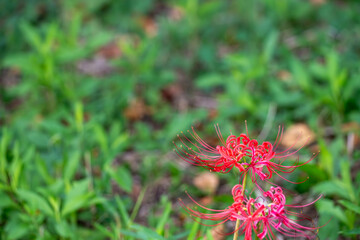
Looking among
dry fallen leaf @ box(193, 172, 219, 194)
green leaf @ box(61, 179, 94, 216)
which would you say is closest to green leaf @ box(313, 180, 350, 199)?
dry fallen leaf @ box(193, 172, 219, 194)

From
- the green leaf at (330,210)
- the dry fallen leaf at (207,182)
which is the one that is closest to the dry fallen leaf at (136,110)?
the dry fallen leaf at (207,182)

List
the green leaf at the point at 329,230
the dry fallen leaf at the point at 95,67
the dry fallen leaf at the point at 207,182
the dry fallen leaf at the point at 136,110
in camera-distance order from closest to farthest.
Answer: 1. the green leaf at the point at 329,230
2. the dry fallen leaf at the point at 207,182
3. the dry fallen leaf at the point at 136,110
4. the dry fallen leaf at the point at 95,67

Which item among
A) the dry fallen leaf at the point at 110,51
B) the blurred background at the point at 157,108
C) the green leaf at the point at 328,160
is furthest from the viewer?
the dry fallen leaf at the point at 110,51

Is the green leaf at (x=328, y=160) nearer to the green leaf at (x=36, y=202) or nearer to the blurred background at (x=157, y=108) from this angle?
the blurred background at (x=157, y=108)

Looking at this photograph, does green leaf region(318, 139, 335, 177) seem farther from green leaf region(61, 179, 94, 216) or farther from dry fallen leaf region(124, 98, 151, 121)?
dry fallen leaf region(124, 98, 151, 121)

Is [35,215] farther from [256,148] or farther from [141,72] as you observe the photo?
[141,72]

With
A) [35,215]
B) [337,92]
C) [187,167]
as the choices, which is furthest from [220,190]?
[35,215]

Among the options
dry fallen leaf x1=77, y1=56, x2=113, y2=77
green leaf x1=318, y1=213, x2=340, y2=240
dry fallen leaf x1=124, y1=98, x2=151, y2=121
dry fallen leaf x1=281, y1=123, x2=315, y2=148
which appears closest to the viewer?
green leaf x1=318, y1=213, x2=340, y2=240

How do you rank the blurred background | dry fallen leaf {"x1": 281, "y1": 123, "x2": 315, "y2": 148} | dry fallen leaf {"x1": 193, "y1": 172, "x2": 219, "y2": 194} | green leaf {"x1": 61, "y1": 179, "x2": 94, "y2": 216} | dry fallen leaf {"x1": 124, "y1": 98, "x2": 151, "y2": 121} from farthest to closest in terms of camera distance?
dry fallen leaf {"x1": 124, "y1": 98, "x2": 151, "y2": 121}, dry fallen leaf {"x1": 281, "y1": 123, "x2": 315, "y2": 148}, dry fallen leaf {"x1": 193, "y1": 172, "x2": 219, "y2": 194}, the blurred background, green leaf {"x1": 61, "y1": 179, "x2": 94, "y2": 216}
